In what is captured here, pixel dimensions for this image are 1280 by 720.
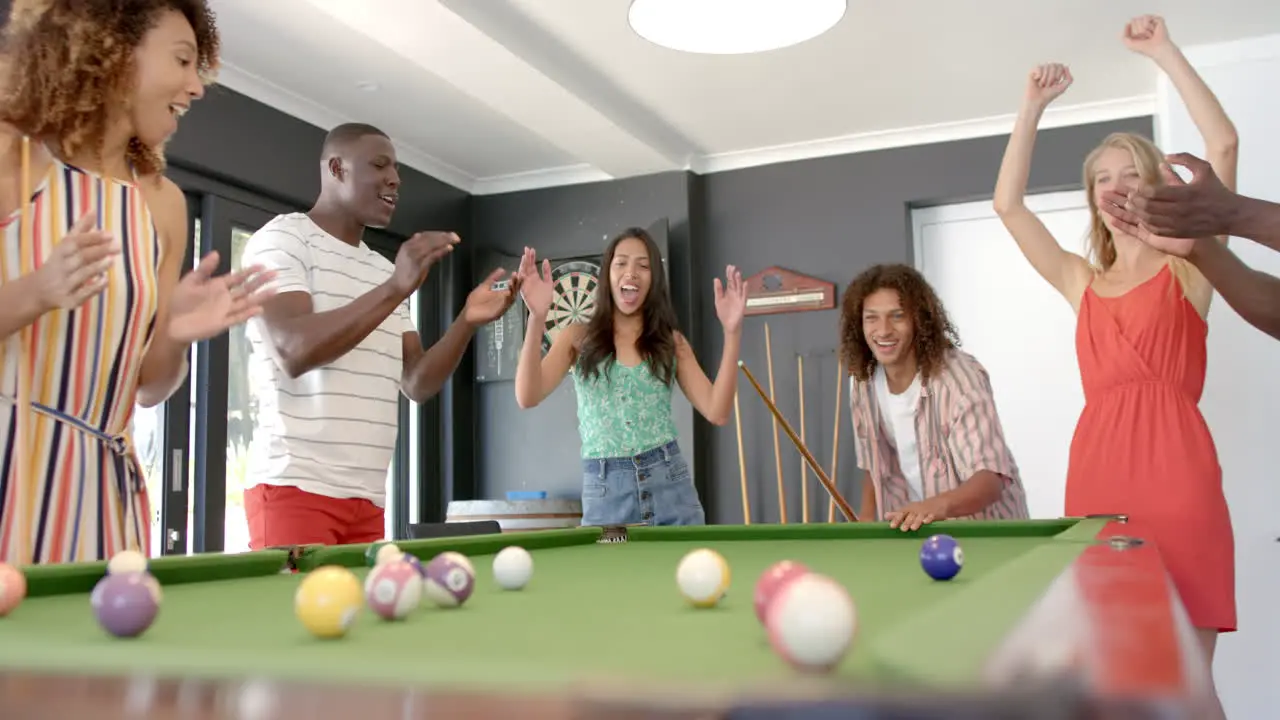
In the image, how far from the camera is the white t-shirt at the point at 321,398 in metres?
2.19

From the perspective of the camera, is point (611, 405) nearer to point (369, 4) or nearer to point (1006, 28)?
point (369, 4)

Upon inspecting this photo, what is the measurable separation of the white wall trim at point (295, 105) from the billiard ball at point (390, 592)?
3.46 meters

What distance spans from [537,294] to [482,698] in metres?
2.47

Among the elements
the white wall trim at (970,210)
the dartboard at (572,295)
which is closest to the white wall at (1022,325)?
the white wall trim at (970,210)

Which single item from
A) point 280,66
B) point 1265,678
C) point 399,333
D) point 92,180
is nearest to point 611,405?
point 399,333

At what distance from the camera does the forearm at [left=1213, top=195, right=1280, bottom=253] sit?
1.87 meters

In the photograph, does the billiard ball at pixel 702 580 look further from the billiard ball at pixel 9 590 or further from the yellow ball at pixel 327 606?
the billiard ball at pixel 9 590

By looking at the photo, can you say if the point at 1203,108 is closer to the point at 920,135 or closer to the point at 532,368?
the point at 532,368

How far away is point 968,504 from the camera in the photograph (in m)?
2.33

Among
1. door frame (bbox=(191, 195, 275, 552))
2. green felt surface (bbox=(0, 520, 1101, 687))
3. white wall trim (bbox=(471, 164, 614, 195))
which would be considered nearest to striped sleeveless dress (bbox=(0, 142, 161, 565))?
green felt surface (bbox=(0, 520, 1101, 687))

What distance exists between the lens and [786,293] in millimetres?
4969

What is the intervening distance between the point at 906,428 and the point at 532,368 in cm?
104

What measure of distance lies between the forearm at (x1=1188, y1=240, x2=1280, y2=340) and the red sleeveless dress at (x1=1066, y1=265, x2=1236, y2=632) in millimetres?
110

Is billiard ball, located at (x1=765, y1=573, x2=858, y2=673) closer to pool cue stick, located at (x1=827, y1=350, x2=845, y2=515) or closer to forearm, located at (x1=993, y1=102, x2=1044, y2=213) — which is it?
forearm, located at (x1=993, y1=102, x2=1044, y2=213)
